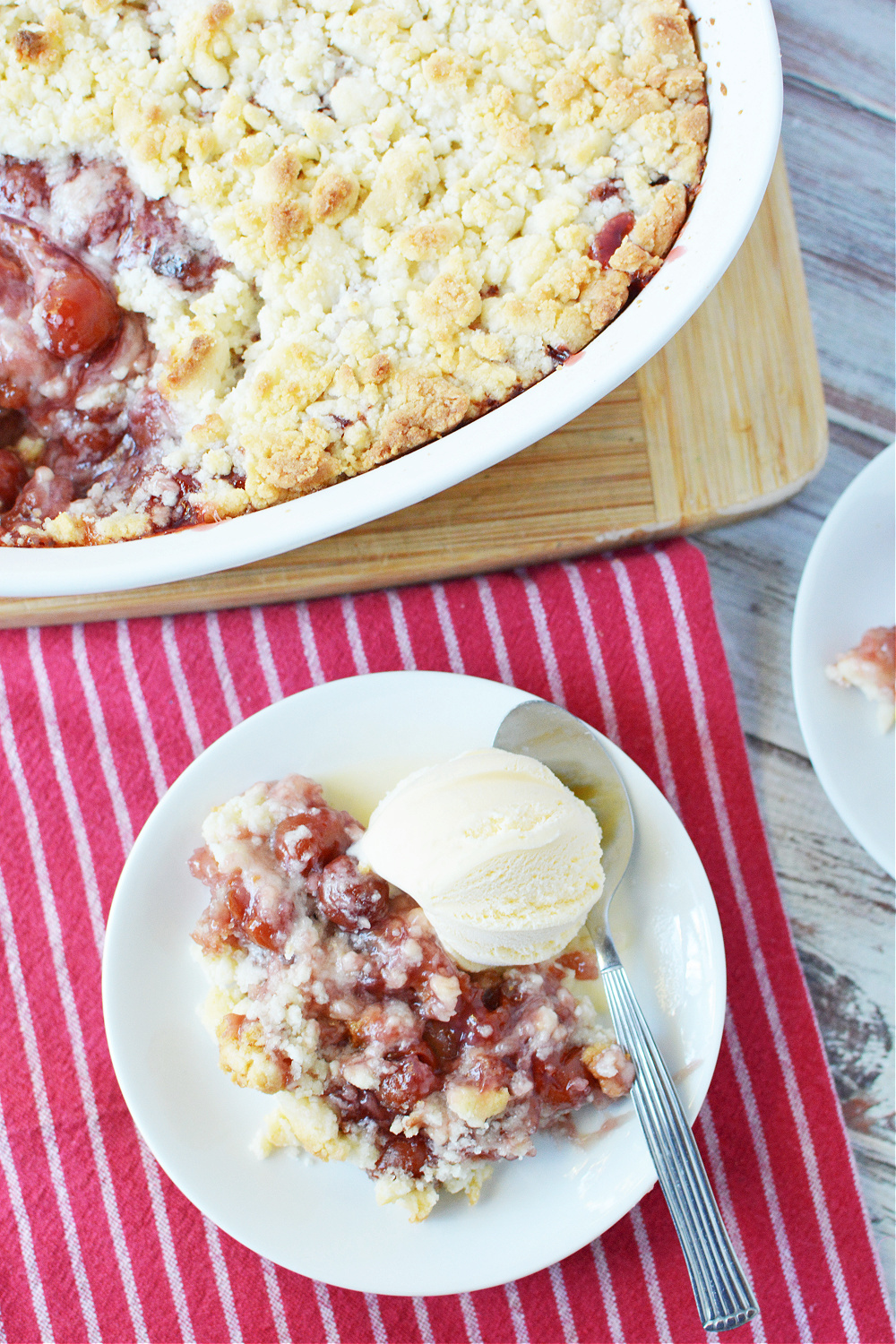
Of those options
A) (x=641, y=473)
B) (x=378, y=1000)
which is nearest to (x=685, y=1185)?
(x=378, y=1000)

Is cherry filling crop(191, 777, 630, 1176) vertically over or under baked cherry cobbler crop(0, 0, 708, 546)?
under

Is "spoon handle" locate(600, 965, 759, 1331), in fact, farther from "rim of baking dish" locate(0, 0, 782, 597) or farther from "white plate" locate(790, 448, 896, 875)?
"rim of baking dish" locate(0, 0, 782, 597)

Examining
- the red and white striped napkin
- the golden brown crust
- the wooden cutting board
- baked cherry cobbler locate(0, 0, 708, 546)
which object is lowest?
the red and white striped napkin

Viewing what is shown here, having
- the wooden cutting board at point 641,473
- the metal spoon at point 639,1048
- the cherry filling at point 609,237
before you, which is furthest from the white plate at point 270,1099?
the cherry filling at point 609,237

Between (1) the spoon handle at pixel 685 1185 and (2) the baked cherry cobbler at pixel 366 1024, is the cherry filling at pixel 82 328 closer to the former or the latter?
(2) the baked cherry cobbler at pixel 366 1024

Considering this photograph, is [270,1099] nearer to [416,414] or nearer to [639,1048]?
[639,1048]

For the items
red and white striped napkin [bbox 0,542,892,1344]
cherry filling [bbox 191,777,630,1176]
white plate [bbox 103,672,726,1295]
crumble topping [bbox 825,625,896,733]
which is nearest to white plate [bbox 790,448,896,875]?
crumble topping [bbox 825,625,896,733]
